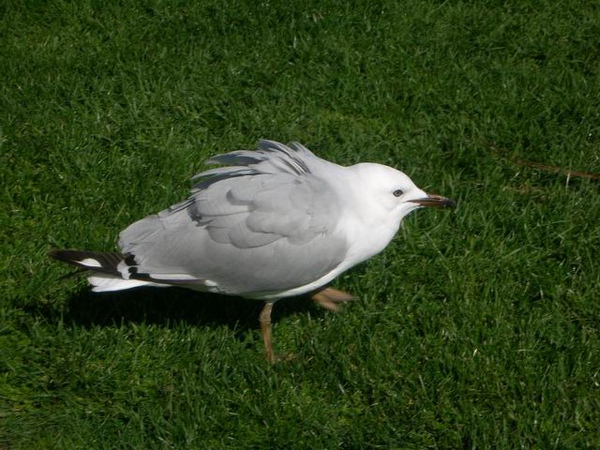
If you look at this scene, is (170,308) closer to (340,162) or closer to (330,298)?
(330,298)

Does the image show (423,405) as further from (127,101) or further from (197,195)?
(127,101)

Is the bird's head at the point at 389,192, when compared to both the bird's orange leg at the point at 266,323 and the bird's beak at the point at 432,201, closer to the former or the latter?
the bird's beak at the point at 432,201

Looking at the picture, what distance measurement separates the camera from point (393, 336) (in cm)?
455

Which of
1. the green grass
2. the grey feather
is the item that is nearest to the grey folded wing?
the grey feather

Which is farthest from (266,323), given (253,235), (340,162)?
(340,162)

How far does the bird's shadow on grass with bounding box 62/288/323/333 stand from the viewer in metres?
Answer: 4.60

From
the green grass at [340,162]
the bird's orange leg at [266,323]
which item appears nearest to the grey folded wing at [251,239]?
the bird's orange leg at [266,323]

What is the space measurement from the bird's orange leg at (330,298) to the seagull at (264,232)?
11.2 inches

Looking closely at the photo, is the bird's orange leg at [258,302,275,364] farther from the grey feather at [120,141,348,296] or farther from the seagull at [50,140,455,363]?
the grey feather at [120,141,348,296]

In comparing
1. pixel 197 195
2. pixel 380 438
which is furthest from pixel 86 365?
pixel 380 438

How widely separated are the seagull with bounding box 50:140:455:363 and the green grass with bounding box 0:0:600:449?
348 millimetres

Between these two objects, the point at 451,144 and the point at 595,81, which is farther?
the point at 595,81

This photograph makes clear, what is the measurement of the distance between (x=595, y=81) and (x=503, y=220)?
1662mm

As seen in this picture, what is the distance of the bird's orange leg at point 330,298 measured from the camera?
4.70 m
